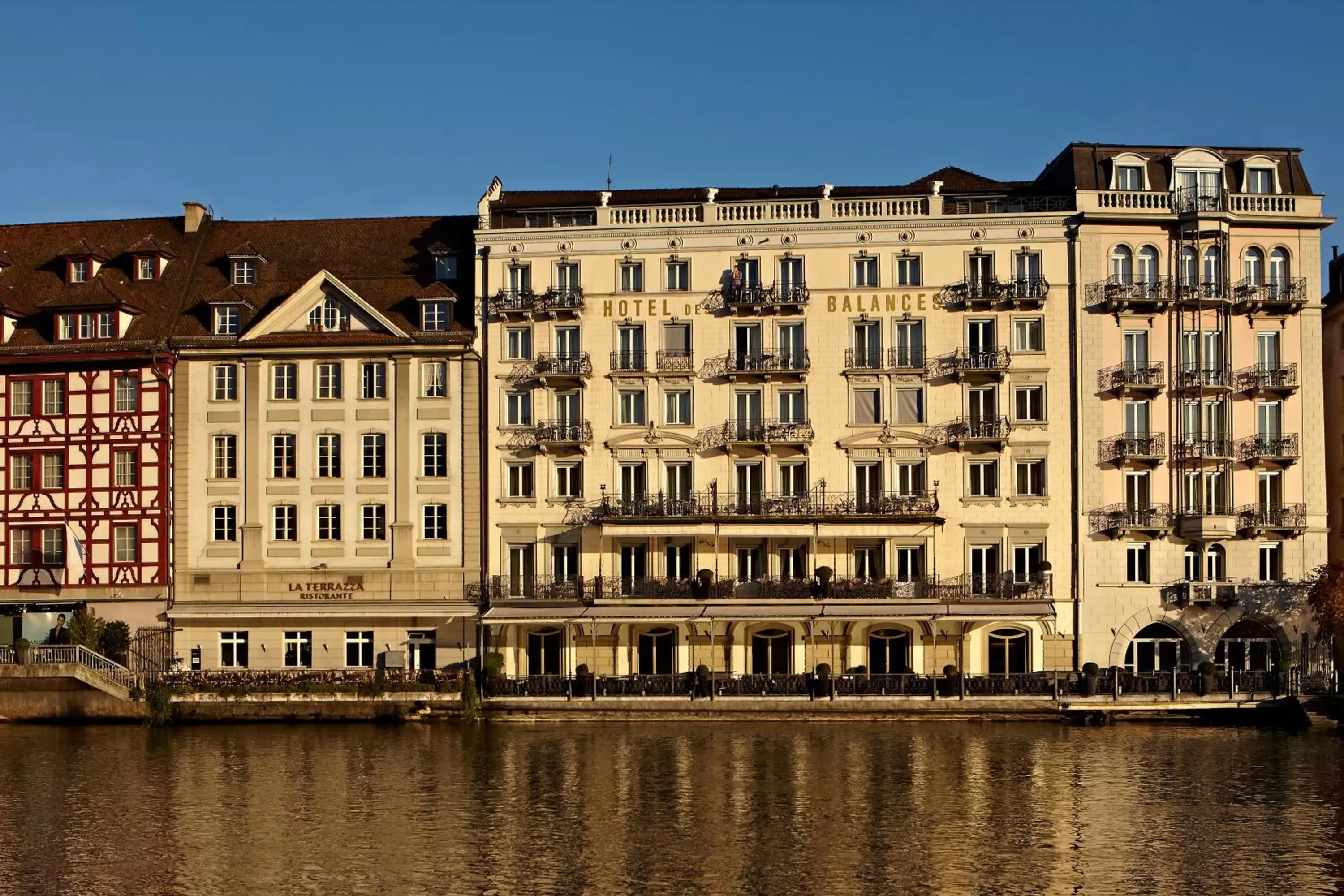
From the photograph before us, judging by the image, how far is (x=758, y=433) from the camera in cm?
6569

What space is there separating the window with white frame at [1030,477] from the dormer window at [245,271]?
109 ft

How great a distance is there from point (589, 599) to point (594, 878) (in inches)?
1207

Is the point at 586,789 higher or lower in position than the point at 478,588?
lower

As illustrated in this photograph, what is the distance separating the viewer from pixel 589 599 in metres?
64.7

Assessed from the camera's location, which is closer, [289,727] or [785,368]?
[289,727]

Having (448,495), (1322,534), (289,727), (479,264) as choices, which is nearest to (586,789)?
(289,727)

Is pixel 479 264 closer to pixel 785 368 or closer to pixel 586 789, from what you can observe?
pixel 785 368

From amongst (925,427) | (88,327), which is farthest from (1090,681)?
(88,327)

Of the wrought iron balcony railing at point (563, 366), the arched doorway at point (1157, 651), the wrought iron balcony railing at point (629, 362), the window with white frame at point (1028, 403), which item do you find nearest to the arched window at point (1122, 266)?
the window with white frame at point (1028, 403)

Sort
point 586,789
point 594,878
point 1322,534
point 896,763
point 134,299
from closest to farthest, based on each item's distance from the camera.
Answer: point 594,878
point 586,789
point 896,763
point 1322,534
point 134,299

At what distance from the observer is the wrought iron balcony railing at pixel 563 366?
66.4 metres

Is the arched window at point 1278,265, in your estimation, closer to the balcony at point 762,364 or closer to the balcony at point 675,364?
the balcony at point 762,364

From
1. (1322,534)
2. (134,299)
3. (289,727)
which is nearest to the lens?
(289,727)

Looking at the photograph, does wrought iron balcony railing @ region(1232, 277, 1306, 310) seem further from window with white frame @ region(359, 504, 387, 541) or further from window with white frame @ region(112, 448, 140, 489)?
window with white frame @ region(112, 448, 140, 489)
